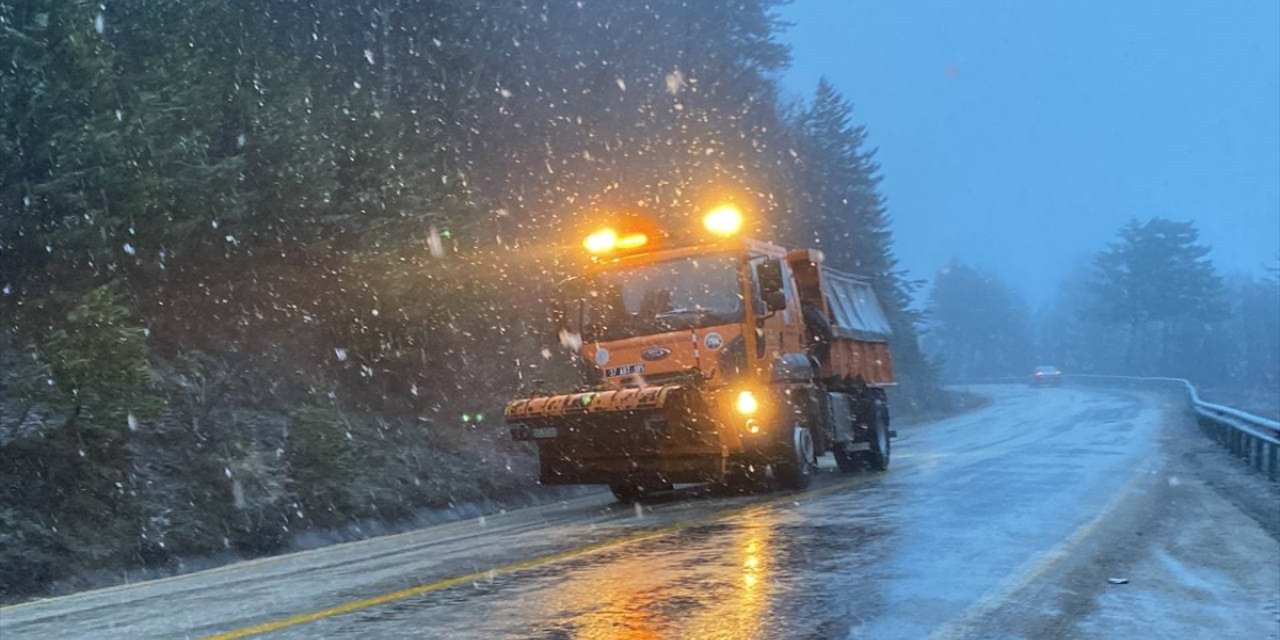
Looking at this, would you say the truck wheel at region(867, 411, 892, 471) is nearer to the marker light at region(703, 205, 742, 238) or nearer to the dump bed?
the dump bed

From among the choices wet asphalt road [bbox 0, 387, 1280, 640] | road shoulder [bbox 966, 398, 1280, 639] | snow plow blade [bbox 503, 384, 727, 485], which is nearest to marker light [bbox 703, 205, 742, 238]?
snow plow blade [bbox 503, 384, 727, 485]

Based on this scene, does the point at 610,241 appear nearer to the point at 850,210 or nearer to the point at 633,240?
the point at 633,240

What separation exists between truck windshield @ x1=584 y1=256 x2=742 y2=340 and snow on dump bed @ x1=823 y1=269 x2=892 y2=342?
314 cm

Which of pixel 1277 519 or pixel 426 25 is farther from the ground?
pixel 426 25

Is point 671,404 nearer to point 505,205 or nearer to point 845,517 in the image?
point 845,517

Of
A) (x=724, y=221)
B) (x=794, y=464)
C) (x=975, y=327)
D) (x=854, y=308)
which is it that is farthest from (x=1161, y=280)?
(x=724, y=221)

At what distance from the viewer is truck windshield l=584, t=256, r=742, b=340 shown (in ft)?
40.8

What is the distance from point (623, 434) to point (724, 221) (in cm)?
282

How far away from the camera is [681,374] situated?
12.2 metres

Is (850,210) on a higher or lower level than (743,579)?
higher

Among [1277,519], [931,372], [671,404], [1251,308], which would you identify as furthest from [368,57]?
[1251,308]

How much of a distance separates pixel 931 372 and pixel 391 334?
3930cm

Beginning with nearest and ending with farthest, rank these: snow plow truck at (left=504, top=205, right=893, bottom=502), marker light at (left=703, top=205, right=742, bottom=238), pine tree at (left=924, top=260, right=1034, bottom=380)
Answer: snow plow truck at (left=504, top=205, right=893, bottom=502), marker light at (left=703, top=205, right=742, bottom=238), pine tree at (left=924, top=260, right=1034, bottom=380)

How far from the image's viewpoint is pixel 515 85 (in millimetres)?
29438
